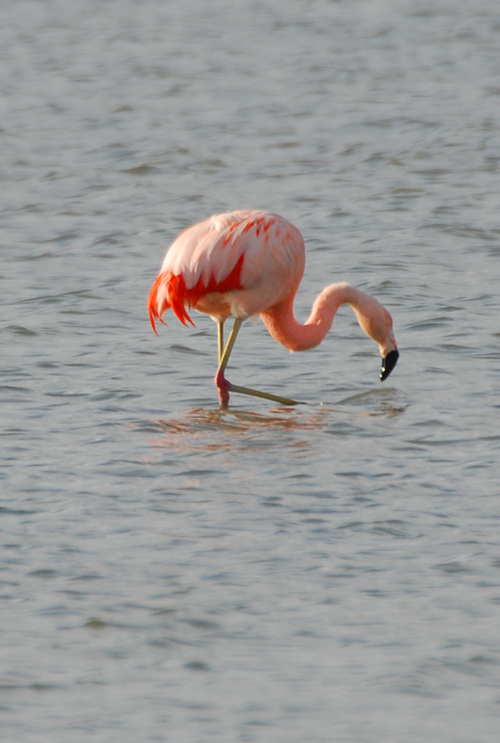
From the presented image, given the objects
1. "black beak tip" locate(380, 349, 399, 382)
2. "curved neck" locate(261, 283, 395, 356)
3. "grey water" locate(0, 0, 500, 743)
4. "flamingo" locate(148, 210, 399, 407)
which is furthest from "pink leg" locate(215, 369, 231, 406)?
"black beak tip" locate(380, 349, 399, 382)

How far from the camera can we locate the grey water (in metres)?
4.57

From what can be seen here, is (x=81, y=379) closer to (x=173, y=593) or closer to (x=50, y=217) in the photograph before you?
(x=173, y=593)

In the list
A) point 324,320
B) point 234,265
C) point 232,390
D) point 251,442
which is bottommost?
point 251,442

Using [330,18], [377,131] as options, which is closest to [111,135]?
[377,131]

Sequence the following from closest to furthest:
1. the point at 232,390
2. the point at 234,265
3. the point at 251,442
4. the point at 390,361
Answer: the point at 251,442, the point at 234,265, the point at 232,390, the point at 390,361

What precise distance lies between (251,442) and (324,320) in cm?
132

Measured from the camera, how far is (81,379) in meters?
8.87

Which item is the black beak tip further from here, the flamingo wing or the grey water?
the flamingo wing

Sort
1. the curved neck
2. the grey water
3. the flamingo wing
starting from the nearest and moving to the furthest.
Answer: the grey water, the flamingo wing, the curved neck

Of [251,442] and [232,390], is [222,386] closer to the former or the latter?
[232,390]

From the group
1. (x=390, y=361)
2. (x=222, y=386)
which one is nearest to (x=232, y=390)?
(x=222, y=386)

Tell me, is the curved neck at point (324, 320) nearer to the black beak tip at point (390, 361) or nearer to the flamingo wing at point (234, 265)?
the black beak tip at point (390, 361)

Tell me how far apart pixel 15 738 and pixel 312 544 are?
1972 millimetres

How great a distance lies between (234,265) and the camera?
27.1 feet
